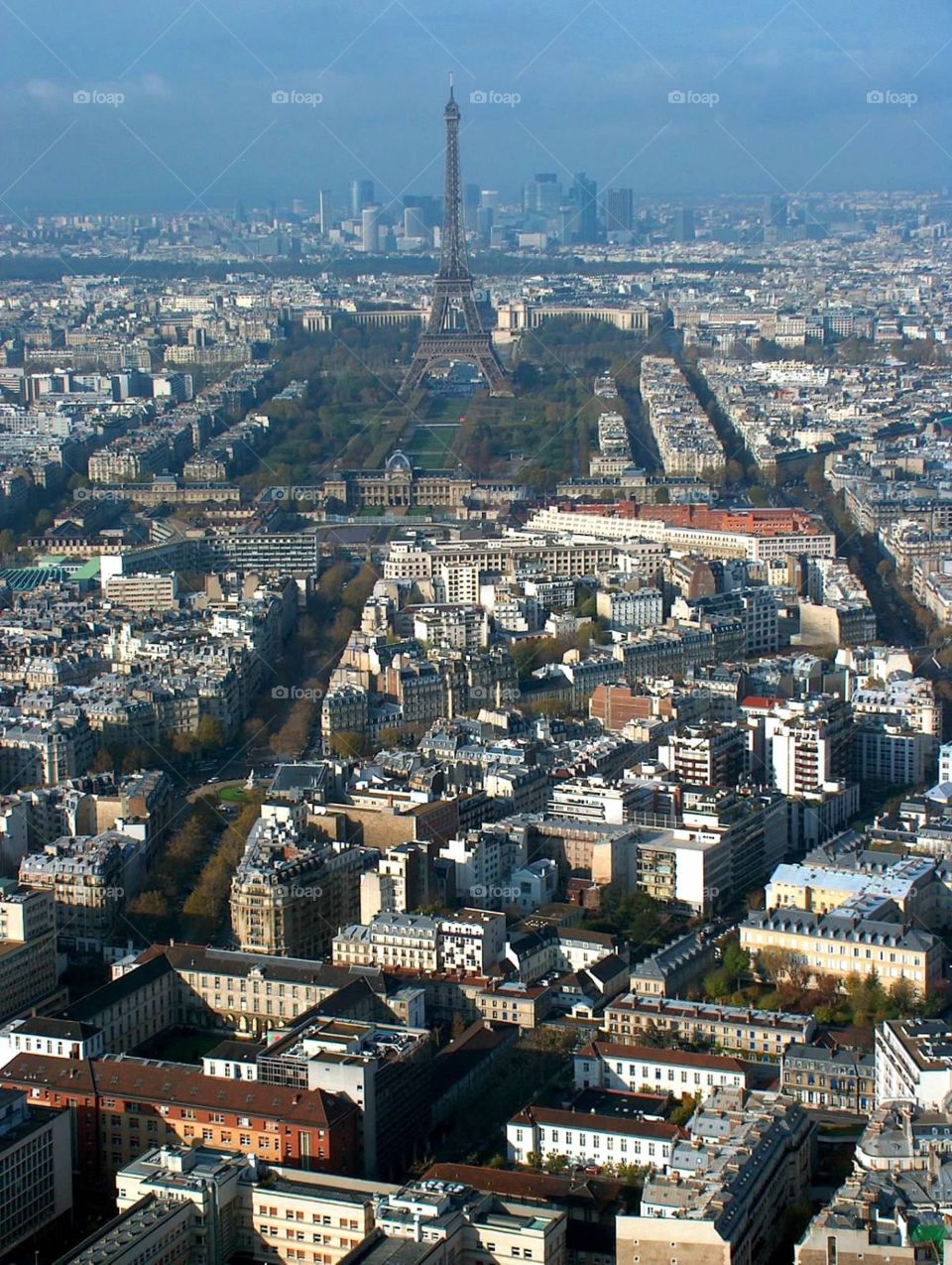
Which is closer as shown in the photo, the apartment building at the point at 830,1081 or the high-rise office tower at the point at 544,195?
the apartment building at the point at 830,1081

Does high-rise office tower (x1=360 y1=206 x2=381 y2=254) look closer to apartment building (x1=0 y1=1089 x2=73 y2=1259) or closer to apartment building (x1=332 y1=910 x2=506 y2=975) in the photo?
apartment building (x1=332 y1=910 x2=506 y2=975)

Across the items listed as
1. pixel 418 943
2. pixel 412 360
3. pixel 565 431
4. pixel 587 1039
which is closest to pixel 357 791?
pixel 418 943

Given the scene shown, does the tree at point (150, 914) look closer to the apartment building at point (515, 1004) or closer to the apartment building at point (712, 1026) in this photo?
the apartment building at point (515, 1004)

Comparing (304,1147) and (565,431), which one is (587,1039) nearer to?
(304,1147)

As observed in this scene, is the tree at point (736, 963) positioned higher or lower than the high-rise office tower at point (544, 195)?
lower

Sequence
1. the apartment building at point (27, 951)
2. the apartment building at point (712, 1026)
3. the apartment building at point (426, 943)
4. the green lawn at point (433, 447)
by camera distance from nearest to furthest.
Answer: the apartment building at point (712, 1026), the apartment building at point (27, 951), the apartment building at point (426, 943), the green lawn at point (433, 447)

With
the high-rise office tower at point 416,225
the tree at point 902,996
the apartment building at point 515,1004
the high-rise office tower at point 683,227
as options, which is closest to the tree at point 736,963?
the tree at point 902,996

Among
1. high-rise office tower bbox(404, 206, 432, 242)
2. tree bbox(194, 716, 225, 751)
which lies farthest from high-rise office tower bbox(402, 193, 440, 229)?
tree bbox(194, 716, 225, 751)

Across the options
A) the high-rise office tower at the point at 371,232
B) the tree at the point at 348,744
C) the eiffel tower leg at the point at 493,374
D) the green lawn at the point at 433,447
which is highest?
the high-rise office tower at the point at 371,232
